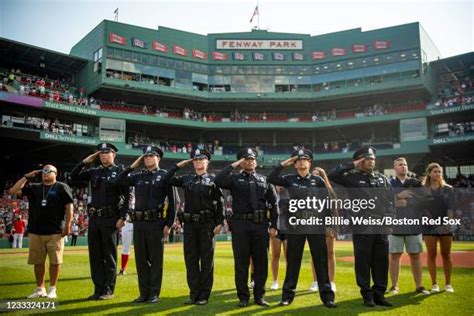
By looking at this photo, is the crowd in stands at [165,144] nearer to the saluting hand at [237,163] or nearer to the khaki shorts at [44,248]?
the khaki shorts at [44,248]

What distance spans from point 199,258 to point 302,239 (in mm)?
1799

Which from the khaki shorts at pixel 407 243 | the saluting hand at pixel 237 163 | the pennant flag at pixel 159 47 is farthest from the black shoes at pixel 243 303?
the pennant flag at pixel 159 47

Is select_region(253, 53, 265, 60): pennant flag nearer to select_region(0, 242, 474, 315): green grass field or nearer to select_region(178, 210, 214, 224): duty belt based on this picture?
select_region(0, 242, 474, 315): green grass field

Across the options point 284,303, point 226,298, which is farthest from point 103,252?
point 284,303

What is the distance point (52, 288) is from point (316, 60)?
4190cm

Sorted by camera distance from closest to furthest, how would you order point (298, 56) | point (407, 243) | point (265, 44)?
point (407, 243)
point (298, 56)
point (265, 44)

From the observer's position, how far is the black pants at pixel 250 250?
6555mm

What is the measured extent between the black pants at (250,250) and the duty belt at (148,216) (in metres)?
1.34

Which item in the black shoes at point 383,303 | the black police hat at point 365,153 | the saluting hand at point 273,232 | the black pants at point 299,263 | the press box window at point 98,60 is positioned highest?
the press box window at point 98,60

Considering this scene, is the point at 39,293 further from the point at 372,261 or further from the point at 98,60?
the point at 98,60

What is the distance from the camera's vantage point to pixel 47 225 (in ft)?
23.7

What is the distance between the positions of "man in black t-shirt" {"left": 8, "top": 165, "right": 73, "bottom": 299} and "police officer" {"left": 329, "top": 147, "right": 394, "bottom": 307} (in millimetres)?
4922

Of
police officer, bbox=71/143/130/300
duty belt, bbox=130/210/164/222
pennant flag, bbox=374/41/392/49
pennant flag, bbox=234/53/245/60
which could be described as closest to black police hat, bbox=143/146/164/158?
police officer, bbox=71/143/130/300

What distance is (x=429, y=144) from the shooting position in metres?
36.2
